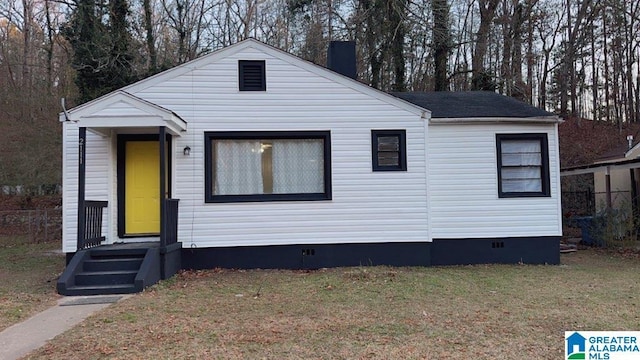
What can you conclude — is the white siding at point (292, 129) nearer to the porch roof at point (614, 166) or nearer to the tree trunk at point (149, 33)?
the porch roof at point (614, 166)

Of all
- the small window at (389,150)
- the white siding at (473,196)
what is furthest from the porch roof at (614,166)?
the small window at (389,150)

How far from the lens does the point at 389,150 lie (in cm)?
861

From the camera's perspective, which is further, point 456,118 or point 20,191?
point 20,191

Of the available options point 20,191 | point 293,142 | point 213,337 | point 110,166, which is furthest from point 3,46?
point 213,337

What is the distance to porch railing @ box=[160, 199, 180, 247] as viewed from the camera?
7191 mm

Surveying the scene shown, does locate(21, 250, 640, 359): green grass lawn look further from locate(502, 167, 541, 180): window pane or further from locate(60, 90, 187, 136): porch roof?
locate(60, 90, 187, 136): porch roof

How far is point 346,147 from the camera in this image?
843 cm

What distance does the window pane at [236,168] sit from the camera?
27.1ft

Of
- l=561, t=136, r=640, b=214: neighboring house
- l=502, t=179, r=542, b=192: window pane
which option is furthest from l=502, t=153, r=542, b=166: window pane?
l=561, t=136, r=640, b=214: neighboring house

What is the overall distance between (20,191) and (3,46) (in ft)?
24.8

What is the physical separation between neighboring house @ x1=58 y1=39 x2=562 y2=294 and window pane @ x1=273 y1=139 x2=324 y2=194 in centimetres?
2

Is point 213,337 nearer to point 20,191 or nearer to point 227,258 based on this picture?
point 227,258

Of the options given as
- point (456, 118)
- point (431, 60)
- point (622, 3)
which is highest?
point (622, 3)

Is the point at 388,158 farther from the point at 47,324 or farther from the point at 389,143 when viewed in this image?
the point at 47,324
